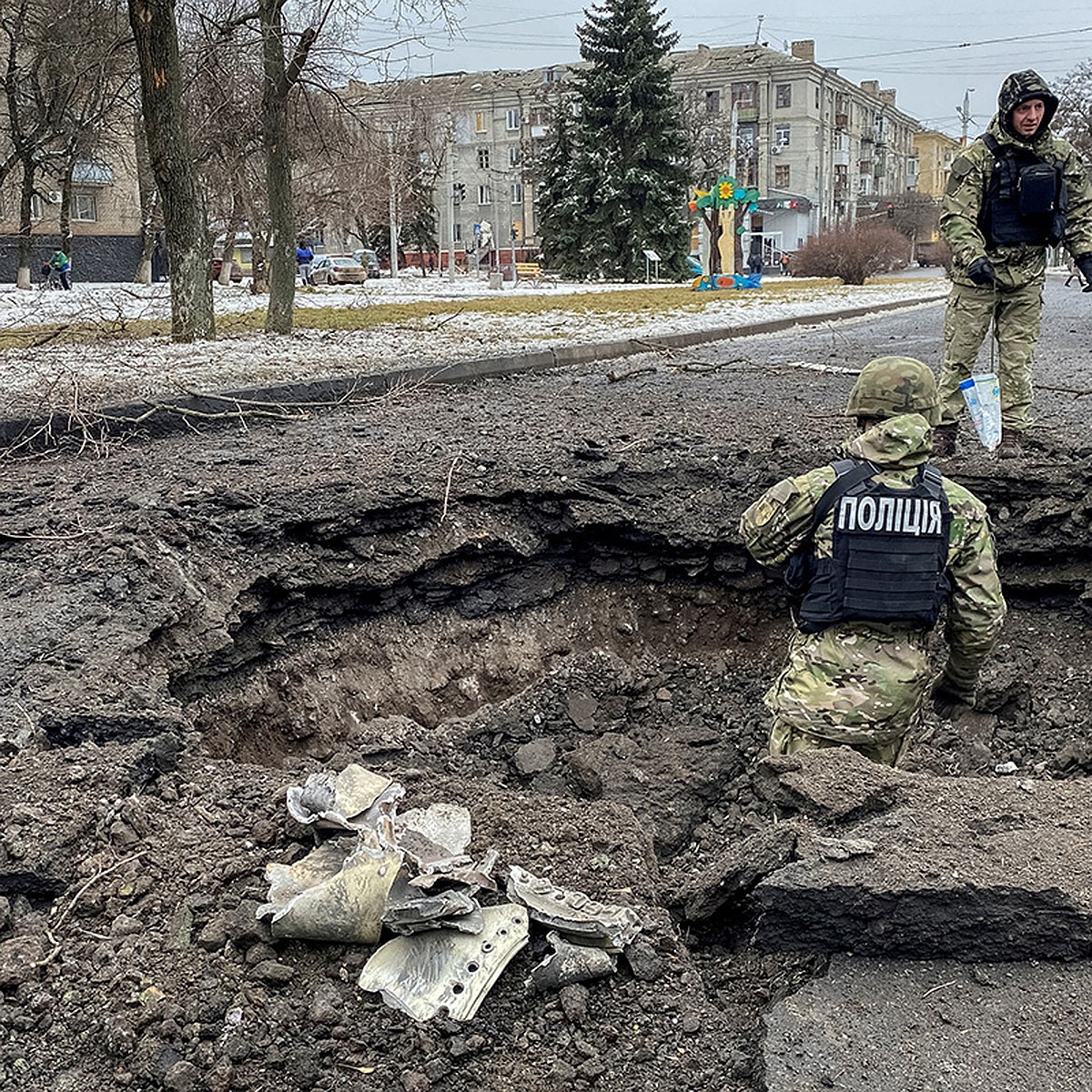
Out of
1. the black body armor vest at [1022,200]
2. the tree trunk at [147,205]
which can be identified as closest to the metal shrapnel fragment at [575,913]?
the black body armor vest at [1022,200]

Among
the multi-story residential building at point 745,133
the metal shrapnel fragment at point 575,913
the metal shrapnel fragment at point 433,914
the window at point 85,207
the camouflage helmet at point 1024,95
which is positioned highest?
the multi-story residential building at point 745,133

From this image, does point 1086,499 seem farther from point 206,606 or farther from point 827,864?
point 206,606

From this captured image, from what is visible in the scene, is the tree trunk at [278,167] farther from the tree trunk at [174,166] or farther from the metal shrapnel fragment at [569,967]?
the metal shrapnel fragment at [569,967]

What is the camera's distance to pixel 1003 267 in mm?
5676

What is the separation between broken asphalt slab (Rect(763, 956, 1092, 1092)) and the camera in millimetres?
1811

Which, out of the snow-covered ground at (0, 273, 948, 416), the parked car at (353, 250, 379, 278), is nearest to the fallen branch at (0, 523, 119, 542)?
the snow-covered ground at (0, 273, 948, 416)

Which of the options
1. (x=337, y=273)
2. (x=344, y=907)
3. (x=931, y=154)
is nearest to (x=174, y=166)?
(x=344, y=907)

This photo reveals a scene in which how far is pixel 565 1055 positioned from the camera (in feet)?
6.25

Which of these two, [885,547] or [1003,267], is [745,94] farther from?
[885,547]

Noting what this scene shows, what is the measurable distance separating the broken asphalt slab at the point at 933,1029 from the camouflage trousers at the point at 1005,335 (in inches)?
167

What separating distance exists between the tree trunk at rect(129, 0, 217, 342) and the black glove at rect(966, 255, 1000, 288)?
8.64 meters

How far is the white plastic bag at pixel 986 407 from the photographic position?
18.0ft

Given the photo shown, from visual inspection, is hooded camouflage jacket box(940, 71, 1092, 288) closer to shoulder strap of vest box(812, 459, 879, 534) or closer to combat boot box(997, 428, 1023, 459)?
combat boot box(997, 428, 1023, 459)

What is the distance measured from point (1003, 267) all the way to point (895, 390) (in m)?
2.85
